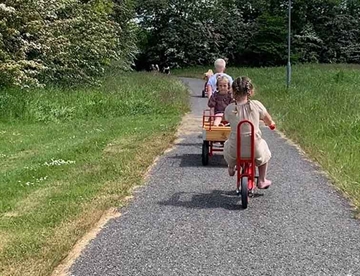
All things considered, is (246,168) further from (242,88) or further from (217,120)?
(217,120)

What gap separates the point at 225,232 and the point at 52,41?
60.7 ft

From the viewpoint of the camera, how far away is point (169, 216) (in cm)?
645

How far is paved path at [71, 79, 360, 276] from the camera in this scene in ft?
16.2

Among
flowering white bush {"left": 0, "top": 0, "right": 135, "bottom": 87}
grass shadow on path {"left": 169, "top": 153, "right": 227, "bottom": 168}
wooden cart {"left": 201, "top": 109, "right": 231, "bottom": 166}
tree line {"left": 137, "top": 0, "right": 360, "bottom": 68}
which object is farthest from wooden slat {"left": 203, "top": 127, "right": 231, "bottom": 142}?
tree line {"left": 137, "top": 0, "right": 360, "bottom": 68}

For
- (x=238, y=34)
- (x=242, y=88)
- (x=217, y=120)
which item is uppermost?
(x=238, y=34)

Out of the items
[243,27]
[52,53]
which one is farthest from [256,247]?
[243,27]

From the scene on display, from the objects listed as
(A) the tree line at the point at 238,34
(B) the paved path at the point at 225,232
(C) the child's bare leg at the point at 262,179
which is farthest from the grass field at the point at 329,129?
(A) the tree line at the point at 238,34

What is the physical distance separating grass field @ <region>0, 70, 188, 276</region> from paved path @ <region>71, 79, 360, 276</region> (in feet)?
1.23

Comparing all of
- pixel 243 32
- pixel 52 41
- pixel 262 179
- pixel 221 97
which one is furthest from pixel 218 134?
pixel 243 32

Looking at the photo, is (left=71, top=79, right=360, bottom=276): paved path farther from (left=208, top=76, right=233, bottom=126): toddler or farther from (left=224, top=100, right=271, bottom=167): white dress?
(left=208, top=76, right=233, bottom=126): toddler

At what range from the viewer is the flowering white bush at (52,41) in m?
20.9

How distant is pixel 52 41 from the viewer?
23.1 m

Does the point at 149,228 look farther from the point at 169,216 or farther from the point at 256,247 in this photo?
the point at 256,247

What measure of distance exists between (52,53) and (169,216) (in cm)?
1774
